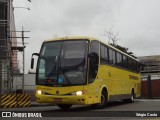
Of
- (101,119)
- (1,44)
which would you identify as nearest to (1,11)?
(1,44)

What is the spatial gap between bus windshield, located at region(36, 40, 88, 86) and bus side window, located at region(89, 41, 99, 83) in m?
0.37

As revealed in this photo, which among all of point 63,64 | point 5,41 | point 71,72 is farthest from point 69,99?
point 5,41

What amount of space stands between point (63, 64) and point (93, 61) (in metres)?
1.44

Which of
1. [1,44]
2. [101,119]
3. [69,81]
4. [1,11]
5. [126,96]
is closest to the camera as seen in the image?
[101,119]

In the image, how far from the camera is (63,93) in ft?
58.4

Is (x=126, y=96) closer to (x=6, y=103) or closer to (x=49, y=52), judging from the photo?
(x=6, y=103)

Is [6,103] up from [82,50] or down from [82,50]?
down

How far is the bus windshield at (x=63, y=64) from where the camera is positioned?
17.9 meters

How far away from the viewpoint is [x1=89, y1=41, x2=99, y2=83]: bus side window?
1844 cm

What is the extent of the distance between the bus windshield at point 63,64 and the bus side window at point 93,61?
367 mm

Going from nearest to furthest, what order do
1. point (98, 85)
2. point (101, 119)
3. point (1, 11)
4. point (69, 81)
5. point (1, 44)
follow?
point (101, 119) → point (69, 81) → point (98, 85) → point (1, 11) → point (1, 44)

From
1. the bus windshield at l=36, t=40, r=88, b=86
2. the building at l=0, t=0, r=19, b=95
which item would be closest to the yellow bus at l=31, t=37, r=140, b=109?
the bus windshield at l=36, t=40, r=88, b=86

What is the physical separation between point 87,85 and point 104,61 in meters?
2.95

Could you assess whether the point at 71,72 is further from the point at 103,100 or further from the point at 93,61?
the point at 103,100
